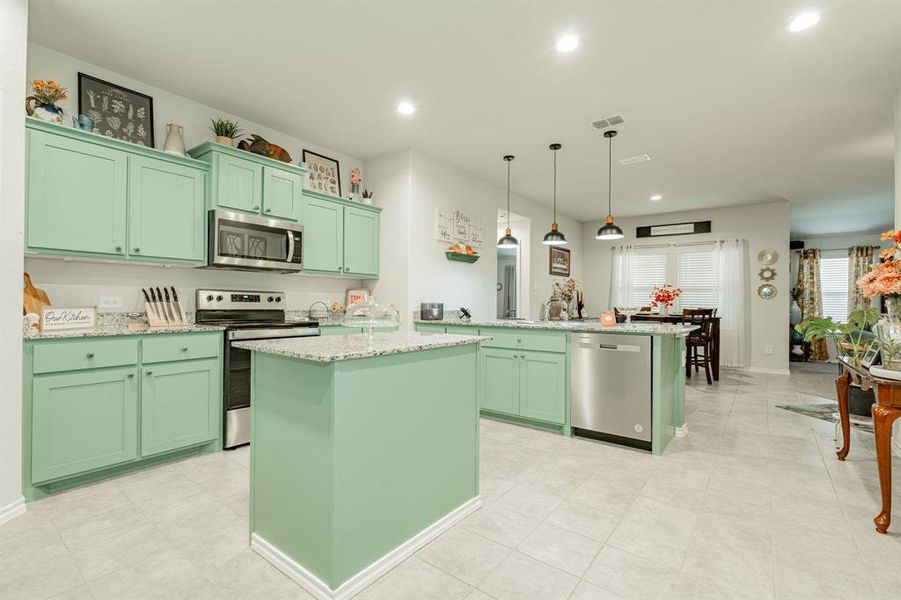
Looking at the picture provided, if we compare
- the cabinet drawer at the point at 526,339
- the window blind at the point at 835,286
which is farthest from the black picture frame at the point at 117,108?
the window blind at the point at 835,286

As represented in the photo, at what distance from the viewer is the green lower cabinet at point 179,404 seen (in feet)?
8.72

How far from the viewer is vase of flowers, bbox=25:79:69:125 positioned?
2.44m

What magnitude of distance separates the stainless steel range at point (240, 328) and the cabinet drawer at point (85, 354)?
0.56 meters

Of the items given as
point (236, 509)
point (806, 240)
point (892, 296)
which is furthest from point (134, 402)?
point (806, 240)

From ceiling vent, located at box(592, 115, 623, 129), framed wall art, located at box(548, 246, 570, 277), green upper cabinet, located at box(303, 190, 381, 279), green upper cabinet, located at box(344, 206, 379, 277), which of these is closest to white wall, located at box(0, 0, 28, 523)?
green upper cabinet, located at box(303, 190, 381, 279)

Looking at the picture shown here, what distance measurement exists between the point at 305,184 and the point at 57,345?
2187 mm

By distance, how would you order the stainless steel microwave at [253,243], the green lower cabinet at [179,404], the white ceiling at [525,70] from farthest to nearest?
the stainless steel microwave at [253,243] → the green lower cabinet at [179,404] → the white ceiling at [525,70]

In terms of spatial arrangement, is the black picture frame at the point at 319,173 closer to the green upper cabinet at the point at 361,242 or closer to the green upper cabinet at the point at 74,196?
the green upper cabinet at the point at 361,242

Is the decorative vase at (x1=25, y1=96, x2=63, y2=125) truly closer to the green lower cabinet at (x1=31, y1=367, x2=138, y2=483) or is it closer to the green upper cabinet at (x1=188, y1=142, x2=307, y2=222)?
the green upper cabinet at (x1=188, y1=142, x2=307, y2=222)

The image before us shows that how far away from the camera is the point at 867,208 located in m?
6.85

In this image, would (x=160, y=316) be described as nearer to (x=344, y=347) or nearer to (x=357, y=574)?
(x=344, y=347)

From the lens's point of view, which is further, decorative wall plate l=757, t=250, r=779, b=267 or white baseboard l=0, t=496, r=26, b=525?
decorative wall plate l=757, t=250, r=779, b=267

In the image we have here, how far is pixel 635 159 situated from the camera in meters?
4.70

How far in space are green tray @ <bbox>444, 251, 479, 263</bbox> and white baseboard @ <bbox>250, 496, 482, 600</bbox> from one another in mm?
3167
